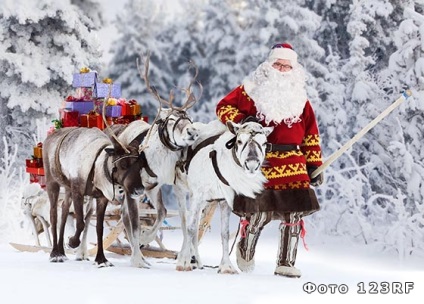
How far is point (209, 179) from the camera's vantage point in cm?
634

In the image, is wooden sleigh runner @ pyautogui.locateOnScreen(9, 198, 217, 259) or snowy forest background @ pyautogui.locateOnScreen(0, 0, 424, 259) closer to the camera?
wooden sleigh runner @ pyautogui.locateOnScreen(9, 198, 217, 259)

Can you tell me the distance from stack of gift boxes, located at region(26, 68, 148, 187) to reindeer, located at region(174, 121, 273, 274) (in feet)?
5.69

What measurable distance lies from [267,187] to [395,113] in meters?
9.95

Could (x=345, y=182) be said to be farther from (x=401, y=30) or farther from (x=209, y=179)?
(x=209, y=179)

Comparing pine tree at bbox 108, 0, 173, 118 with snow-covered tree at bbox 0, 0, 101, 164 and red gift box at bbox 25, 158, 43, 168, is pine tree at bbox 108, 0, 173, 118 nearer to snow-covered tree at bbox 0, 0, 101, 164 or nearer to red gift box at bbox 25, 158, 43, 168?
snow-covered tree at bbox 0, 0, 101, 164

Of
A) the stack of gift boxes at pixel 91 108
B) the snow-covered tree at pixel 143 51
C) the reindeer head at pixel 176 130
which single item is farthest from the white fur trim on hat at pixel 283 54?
the snow-covered tree at pixel 143 51

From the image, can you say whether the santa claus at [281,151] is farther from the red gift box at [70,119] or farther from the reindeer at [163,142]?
the red gift box at [70,119]

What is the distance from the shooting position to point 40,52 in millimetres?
17891

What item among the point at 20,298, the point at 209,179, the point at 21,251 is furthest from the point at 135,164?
the point at 21,251

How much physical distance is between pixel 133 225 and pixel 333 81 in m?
12.3

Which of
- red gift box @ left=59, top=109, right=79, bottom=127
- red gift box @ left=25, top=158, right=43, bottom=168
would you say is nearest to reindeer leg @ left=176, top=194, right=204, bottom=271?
red gift box @ left=59, top=109, right=79, bottom=127

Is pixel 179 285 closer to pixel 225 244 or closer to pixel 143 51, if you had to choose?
pixel 225 244

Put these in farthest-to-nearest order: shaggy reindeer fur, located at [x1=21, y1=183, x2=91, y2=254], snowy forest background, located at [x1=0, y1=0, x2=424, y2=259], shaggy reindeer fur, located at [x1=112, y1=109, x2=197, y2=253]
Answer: snowy forest background, located at [x1=0, y1=0, x2=424, y2=259], shaggy reindeer fur, located at [x1=21, y1=183, x2=91, y2=254], shaggy reindeer fur, located at [x1=112, y1=109, x2=197, y2=253]

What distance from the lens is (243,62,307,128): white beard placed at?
6285 mm
